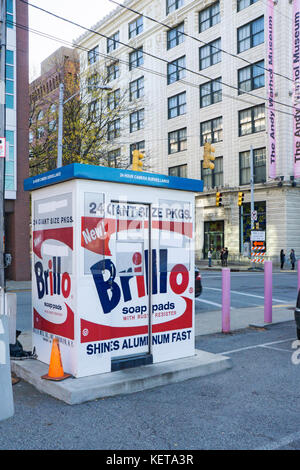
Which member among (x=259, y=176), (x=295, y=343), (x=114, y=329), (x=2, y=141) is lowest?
(x=295, y=343)

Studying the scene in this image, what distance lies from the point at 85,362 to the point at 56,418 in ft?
3.68

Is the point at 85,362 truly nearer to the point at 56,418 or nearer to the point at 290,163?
the point at 56,418

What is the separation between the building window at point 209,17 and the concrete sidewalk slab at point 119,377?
3875cm

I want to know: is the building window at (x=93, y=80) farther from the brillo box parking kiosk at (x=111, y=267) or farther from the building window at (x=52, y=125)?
the brillo box parking kiosk at (x=111, y=267)

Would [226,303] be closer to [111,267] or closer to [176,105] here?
[111,267]

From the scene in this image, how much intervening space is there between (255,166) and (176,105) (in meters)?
11.5

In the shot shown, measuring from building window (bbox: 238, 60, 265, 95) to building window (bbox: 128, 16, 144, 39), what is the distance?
14269 millimetres

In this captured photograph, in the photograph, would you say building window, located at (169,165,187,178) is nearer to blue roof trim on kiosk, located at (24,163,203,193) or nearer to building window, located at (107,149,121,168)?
building window, located at (107,149,121,168)

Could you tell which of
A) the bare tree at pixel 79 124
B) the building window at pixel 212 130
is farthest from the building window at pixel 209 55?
the bare tree at pixel 79 124

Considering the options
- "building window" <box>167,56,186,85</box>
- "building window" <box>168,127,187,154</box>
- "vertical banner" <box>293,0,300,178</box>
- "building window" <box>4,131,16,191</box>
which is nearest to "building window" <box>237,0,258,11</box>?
"vertical banner" <box>293,0,300,178</box>

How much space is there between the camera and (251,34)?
3659 centimetres

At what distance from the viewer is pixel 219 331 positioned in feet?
31.8

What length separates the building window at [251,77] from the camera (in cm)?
3562
